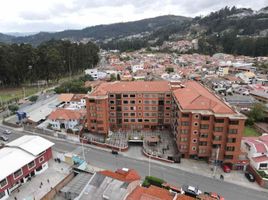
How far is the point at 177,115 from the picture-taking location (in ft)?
143

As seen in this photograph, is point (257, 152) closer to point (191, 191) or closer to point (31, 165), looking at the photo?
point (191, 191)

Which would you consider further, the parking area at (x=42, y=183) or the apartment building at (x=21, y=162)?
the parking area at (x=42, y=183)

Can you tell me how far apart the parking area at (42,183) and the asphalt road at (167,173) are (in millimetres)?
5287

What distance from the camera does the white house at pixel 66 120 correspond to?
172 feet

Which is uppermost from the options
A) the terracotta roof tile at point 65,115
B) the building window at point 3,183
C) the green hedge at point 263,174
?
the terracotta roof tile at point 65,115

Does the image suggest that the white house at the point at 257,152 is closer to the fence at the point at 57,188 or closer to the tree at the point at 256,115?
the tree at the point at 256,115

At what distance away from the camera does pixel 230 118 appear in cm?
3638

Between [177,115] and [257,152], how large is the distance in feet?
50.1

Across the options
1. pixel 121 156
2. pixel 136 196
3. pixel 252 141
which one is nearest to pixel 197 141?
pixel 252 141

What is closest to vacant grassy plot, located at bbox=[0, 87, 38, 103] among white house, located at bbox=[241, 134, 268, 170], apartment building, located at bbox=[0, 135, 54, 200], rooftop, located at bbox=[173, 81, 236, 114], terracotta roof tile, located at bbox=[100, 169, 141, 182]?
apartment building, located at bbox=[0, 135, 54, 200]

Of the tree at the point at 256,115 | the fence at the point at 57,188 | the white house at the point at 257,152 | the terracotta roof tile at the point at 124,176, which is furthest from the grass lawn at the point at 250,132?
the fence at the point at 57,188

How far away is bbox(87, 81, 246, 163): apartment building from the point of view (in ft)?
124

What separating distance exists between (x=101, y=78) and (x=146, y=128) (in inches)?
2182

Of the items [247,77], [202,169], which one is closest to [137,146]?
[202,169]
